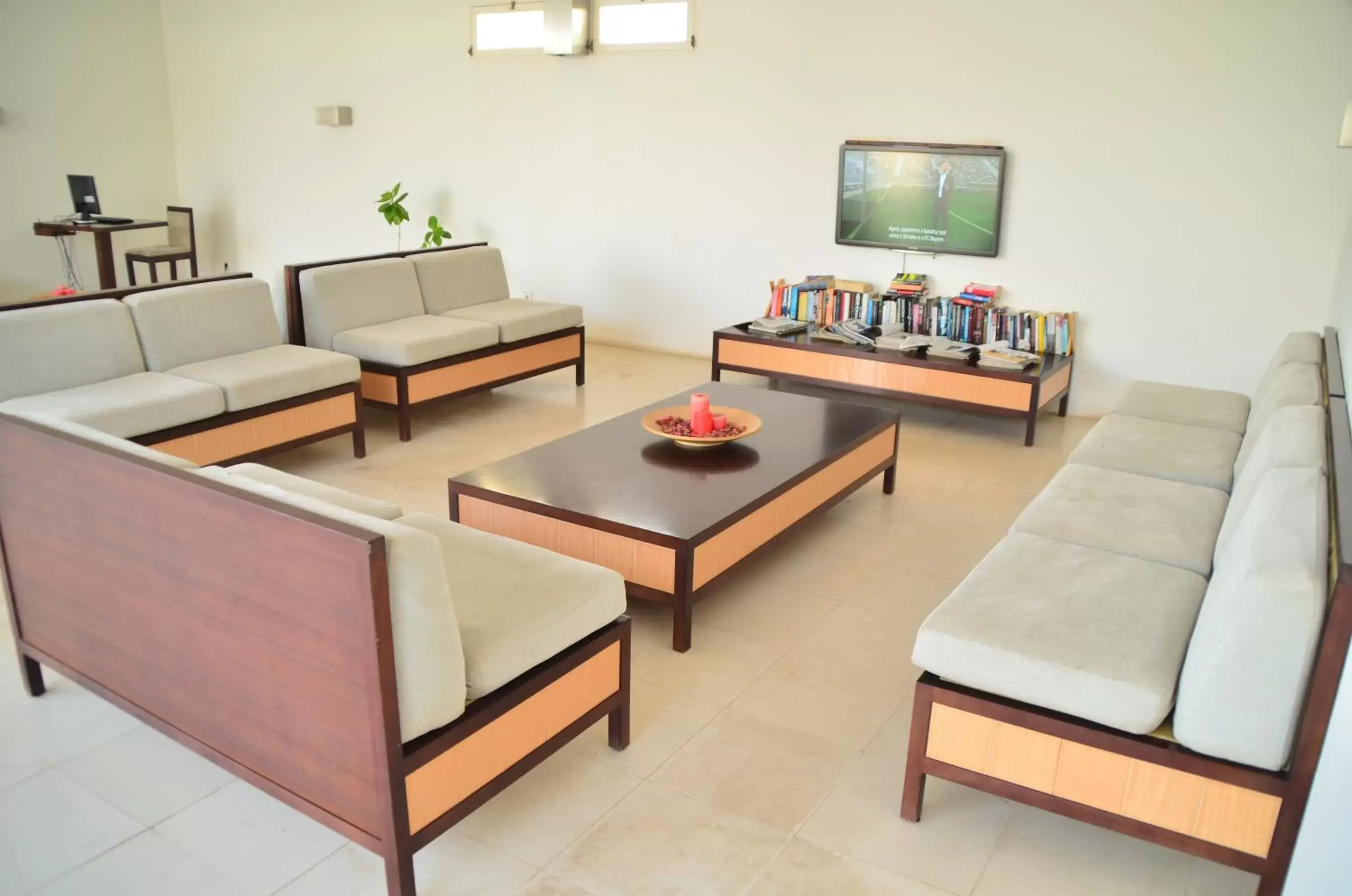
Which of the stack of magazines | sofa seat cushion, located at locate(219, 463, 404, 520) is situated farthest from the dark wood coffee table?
the stack of magazines

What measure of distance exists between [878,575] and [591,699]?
5.11ft

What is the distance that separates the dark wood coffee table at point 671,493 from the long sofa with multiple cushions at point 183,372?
1339mm

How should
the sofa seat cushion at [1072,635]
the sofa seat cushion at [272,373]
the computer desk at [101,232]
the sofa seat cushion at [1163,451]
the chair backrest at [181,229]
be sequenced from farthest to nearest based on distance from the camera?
the chair backrest at [181,229]
the computer desk at [101,232]
the sofa seat cushion at [272,373]
the sofa seat cushion at [1163,451]
the sofa seat cushion at [1072,635]

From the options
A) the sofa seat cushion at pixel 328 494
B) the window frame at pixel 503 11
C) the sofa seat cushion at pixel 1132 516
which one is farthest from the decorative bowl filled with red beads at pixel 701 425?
the window frame at pixel 503 11

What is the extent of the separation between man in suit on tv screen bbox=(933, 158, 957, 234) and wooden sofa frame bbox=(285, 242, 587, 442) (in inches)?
89.4

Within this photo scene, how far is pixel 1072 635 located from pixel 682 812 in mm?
969

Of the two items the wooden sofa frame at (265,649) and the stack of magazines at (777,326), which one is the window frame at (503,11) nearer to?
the stack of magazines at (777,326)

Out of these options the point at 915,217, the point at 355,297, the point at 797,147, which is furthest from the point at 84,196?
the point at 915,217

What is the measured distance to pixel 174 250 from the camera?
8.55 m

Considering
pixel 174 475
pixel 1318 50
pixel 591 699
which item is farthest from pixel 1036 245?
pixel 174 475

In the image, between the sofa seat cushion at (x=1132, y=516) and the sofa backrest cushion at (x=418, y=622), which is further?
the sofa seat cushion at (x=1132, y=516)

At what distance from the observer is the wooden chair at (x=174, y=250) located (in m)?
8.39

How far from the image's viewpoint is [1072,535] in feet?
9.50

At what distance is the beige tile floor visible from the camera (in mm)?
2225
